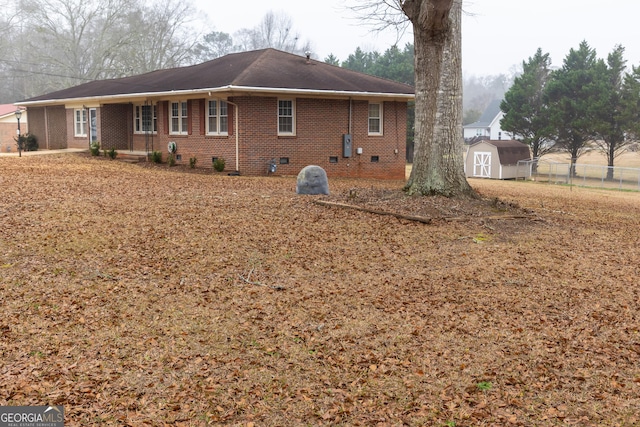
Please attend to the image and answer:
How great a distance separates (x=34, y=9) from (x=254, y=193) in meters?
44.8

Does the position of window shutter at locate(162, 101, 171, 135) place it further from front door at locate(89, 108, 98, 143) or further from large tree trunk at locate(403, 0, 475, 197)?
large tree trunk at locate(403, 0, 475, 197)

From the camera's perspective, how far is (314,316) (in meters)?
6.35

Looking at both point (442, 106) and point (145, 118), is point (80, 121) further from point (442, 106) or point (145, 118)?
point (442, 106)

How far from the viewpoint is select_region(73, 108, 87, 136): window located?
2852 cm

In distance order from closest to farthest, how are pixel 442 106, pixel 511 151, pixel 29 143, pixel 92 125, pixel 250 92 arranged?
1. pixel 442 106
2. pixel 250 92
3. pixel 92 125
4. pixel 29 143
5. pixel 511 151

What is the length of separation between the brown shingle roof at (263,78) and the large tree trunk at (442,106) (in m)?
7.84

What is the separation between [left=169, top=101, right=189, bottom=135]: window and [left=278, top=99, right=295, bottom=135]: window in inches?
150

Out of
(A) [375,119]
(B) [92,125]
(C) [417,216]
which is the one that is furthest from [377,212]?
(B) [92,125]

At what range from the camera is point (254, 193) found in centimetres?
1373

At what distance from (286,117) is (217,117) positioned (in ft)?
7.76

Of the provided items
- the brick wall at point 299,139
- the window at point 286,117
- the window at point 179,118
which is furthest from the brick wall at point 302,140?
the window at point 179,118

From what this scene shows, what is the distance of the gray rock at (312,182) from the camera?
43.9 ft

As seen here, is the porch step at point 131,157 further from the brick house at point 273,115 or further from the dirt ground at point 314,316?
the dirt ground at point 314,316

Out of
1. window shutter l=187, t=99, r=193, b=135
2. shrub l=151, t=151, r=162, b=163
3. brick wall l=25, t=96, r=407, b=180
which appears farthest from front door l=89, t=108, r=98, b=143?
window shutter l=187, t=99, r=193, b=135
